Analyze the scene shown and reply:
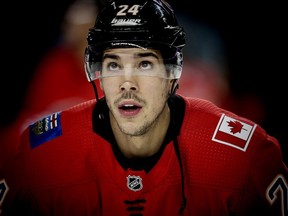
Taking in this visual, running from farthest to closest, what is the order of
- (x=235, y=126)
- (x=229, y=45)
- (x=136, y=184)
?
1. (x=229, y=45)
2. (x=235, y=126)
3. (x=136, y=184)

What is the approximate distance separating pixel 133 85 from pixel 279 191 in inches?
29.7

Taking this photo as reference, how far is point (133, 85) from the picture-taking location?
5.91 ft

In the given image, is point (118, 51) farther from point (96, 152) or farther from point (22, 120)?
point (22, 120)

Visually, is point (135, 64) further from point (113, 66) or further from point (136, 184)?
point (136, 184)

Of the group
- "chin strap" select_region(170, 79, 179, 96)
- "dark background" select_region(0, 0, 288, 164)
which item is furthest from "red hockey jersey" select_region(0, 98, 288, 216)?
"dark background" select_region(0, 0, 288, 164)

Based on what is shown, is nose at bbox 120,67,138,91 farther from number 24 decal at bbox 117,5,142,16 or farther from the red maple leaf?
the red maple leaf

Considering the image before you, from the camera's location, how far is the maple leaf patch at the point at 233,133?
197cm

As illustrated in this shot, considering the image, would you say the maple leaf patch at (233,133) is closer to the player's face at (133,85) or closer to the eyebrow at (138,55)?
the player's face at (133,85)

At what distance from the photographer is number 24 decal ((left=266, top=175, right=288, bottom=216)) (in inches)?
75.2

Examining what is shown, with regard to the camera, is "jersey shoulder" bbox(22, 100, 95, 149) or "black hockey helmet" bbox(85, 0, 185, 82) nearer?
Answer: "black hockey helmet" bbox(85, 0, 185, 82)

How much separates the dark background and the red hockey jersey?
950 mm

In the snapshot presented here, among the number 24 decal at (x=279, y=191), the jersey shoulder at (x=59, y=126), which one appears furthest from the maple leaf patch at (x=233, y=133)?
the jersey shoulder at (x=59, y=126)

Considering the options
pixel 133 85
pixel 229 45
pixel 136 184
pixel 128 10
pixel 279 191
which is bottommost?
pixel 279 191

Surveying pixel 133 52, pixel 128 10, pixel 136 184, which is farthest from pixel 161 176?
pixel 128 10
